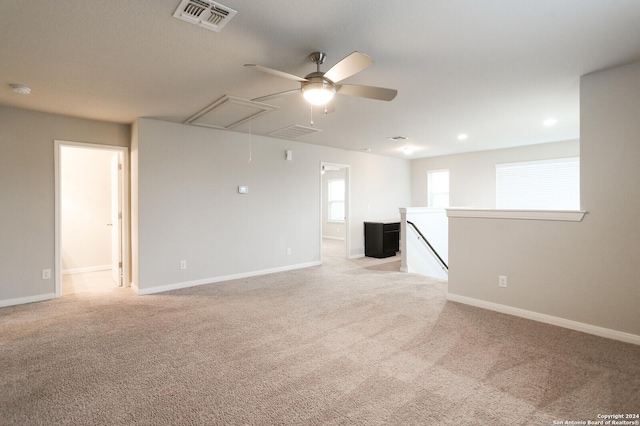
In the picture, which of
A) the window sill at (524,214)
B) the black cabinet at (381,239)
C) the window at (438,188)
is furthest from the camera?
the window at (438,188)

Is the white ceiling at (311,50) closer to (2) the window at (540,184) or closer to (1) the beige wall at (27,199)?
(1) the beige wall at (27,199)

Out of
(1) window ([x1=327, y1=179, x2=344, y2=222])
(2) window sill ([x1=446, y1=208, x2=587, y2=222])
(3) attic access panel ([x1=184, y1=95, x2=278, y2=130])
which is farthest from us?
(1) window ([x1=327, y1=179, x2=344, y2=222])

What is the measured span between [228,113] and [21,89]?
2.07m

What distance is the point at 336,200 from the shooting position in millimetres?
10617

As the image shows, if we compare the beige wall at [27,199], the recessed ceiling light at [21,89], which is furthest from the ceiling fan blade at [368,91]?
the beige wall at [27,199]

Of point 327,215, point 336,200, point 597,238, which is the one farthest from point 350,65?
point 327,215

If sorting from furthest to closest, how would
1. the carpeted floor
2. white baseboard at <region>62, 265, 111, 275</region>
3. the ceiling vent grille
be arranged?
white baseboard at <region>62, 265, 111, 275</region>
the ceiling vent grille
the carpeted floor

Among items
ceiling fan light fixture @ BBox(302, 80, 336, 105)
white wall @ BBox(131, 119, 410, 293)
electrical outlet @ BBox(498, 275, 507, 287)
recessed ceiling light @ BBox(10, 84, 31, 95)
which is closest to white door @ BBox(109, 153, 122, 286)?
white wall @ BBox(131, 119, 410, 293)

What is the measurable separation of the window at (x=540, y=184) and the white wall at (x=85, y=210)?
314 inches

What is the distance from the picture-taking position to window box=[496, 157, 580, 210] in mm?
6043

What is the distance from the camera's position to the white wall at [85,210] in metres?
5.89

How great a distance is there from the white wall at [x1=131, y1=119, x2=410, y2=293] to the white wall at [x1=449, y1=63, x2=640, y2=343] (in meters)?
3.66

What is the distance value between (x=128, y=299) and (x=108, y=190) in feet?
9.93

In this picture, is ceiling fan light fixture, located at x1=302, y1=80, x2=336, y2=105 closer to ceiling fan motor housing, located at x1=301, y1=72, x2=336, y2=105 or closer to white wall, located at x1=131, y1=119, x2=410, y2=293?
ceiling fan motor housing, located at x1=301, y1=72, x2=336, y2=105
